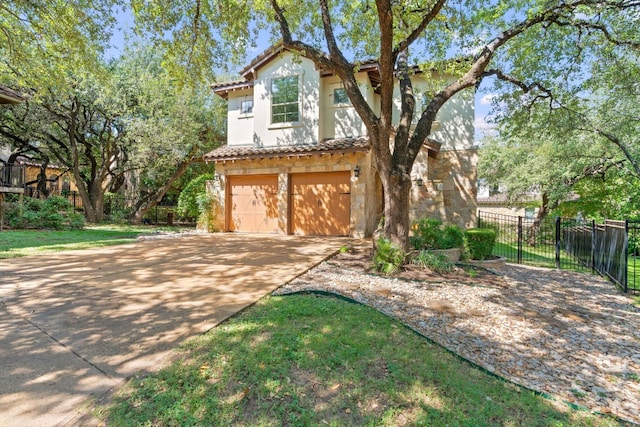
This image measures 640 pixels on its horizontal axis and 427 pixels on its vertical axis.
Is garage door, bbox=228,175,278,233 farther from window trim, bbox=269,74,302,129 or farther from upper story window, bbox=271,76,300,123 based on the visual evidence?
upper story window, bbox=271,76,300,123

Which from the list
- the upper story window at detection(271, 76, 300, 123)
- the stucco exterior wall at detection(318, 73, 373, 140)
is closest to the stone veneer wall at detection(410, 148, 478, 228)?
the stucco exterior wall at detection(318, 73, 373, 140)

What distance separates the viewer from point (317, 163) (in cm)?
1161

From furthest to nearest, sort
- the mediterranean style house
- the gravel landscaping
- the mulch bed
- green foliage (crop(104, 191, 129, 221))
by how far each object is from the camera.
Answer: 1. green foliage (crop(104, 191, 129, 221))
2. the mediterranean style house
3. the mulch bed
4. the gravel landscaping

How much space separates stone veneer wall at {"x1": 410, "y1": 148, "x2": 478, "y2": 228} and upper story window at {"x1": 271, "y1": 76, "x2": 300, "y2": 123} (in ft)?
18.4

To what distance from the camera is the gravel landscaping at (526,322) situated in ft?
10.3

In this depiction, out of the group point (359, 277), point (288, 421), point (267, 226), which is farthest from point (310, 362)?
point (267, 226)

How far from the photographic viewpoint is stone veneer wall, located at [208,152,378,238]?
1088 centimetres

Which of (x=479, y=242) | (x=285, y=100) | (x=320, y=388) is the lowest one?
(x=320, y=388)

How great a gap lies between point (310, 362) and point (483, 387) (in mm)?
1563

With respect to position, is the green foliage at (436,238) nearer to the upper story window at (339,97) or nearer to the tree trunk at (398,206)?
the tree trunk at (398,206)

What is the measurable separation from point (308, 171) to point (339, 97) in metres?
3.28

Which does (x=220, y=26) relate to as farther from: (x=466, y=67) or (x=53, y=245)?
(x=53, y=245)

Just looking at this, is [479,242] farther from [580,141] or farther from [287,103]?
[580,141]

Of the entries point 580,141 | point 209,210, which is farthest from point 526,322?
point 580,141
